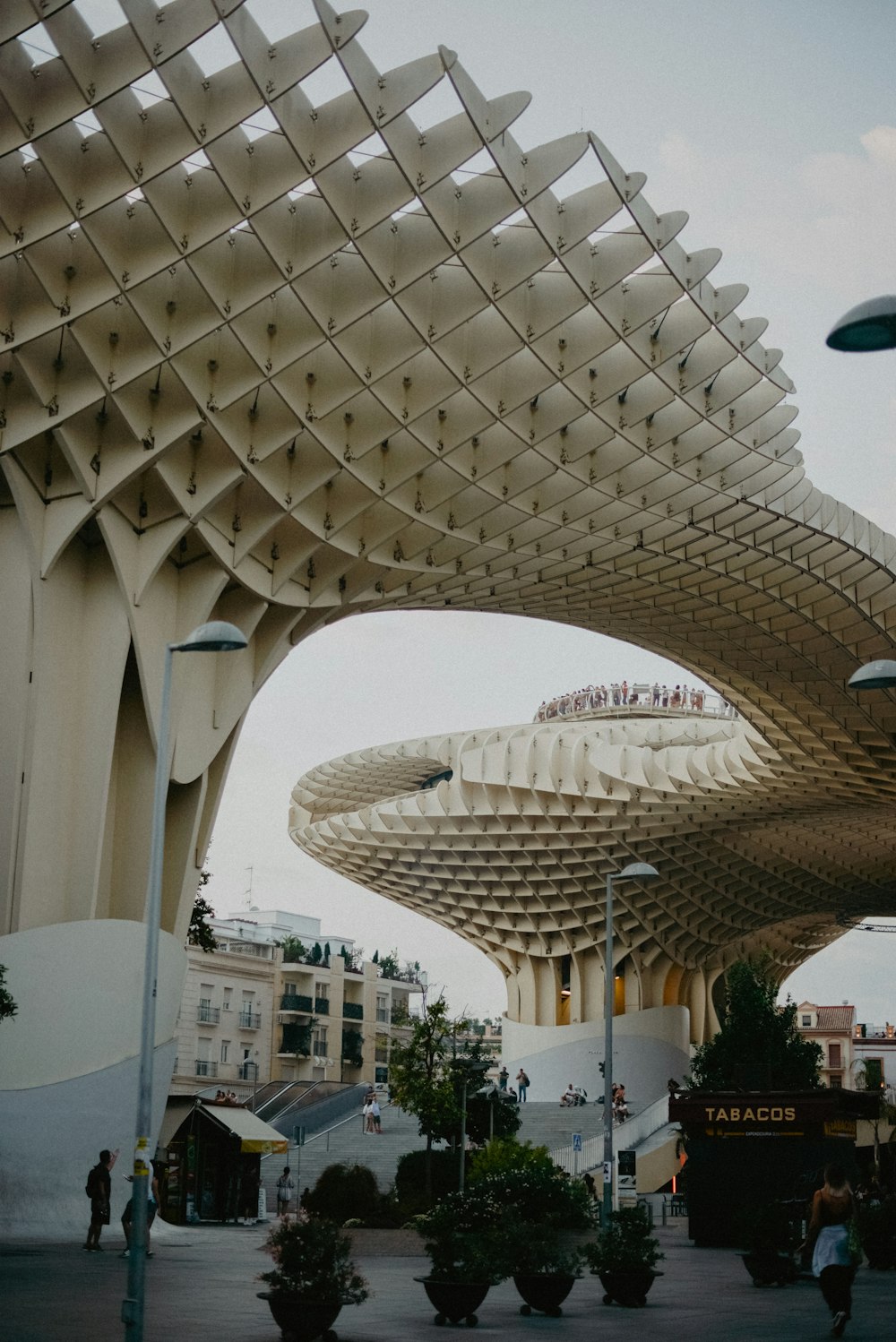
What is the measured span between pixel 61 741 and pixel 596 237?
1313 cm

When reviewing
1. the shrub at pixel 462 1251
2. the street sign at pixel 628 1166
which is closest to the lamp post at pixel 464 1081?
the street sign at pixel 628 1166

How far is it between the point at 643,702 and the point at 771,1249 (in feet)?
208

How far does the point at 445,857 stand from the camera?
65125 millimetres

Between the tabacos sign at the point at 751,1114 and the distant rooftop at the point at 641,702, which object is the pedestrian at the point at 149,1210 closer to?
the tabacos sign at the point at 751,1114

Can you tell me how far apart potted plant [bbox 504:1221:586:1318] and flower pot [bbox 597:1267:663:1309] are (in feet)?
2.65

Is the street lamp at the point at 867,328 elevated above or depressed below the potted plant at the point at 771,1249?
above

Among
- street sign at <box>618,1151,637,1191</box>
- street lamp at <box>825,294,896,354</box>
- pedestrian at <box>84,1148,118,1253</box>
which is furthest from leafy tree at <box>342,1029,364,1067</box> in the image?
street lamp at <box>825,294,896,354</box>

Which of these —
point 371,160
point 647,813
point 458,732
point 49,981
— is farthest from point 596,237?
point 458,732

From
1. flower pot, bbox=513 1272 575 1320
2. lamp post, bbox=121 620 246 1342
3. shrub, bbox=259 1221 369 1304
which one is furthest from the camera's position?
flower pot, bbox=513 1272 575 1320

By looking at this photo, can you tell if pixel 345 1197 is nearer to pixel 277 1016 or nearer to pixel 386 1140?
pixel 386 1140

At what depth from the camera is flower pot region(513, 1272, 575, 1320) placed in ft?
51.2

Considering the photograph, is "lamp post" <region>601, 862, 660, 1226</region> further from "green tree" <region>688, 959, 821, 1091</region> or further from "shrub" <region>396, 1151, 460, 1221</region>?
"green tree" <region>688, 959, 821, 1091</region>

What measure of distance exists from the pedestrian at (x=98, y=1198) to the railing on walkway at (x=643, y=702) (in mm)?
61491

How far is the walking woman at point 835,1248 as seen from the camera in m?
13.1
